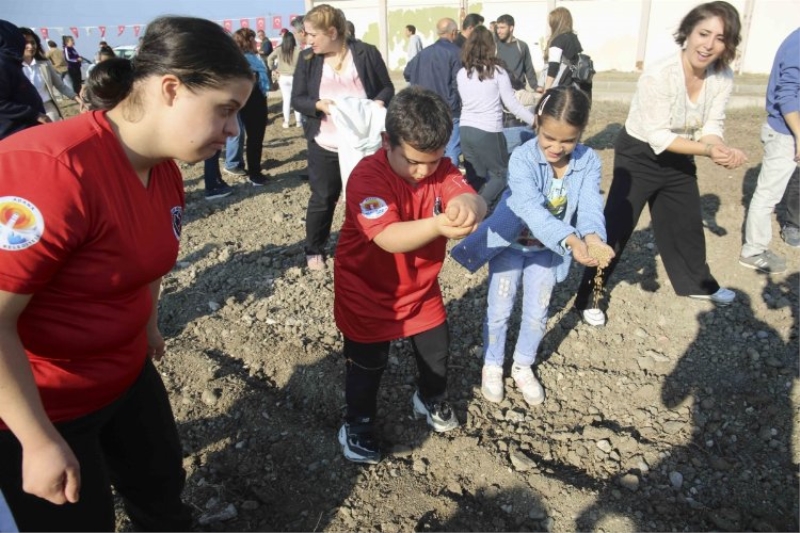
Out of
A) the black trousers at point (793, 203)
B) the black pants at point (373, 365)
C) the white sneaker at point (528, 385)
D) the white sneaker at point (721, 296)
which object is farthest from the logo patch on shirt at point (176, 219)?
the black trousers at point (793, 203)

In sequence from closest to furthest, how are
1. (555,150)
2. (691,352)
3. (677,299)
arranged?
1. (555,150)
2. (691,352)
3. (677,299)

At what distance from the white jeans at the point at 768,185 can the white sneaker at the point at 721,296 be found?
0.76m

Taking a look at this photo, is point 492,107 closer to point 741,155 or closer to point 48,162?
point 741,155

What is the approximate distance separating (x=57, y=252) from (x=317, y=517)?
65.8 inches

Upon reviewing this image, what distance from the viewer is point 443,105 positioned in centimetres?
202

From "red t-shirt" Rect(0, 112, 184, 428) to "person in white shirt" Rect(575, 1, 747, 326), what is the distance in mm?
2835

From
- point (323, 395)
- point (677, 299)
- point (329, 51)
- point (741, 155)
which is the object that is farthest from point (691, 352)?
point (329, 51)

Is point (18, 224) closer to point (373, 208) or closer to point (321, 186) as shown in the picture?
point (373, 208)

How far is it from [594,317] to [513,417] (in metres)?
1.14

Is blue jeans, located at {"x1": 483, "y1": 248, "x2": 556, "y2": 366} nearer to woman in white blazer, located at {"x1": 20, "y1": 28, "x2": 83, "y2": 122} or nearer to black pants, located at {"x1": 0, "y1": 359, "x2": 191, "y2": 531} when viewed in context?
black pants, located at {"x1": 0, "y1": 359, "x2": 191, "y2": 531}

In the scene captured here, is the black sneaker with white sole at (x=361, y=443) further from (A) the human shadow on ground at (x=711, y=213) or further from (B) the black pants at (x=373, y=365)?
(A) the human shadow on ground at (x=711, y=213)

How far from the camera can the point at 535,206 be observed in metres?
2.51

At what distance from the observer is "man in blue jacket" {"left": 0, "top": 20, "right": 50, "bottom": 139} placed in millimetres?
3908

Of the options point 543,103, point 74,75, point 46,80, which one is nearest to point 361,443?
point 543,103
